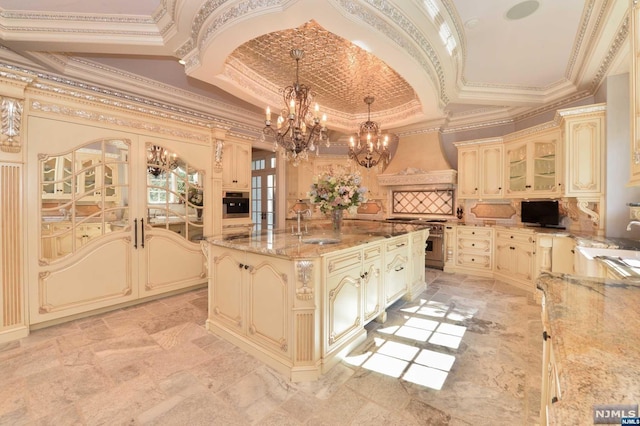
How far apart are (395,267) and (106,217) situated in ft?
11.6

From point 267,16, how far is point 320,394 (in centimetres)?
283

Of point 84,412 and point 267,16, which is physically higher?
point 267,16

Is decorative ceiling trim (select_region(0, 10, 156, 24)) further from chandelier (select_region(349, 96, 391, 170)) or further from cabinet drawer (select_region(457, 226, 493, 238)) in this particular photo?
cabinet drawer (select_region(457, 226, 493, 238))

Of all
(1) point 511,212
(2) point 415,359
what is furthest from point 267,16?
(1) point 511,212

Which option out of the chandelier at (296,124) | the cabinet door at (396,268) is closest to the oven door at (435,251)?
the cabinet door at (396,268)

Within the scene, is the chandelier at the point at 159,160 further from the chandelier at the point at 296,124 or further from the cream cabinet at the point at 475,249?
the cream cabinet at the point at 475,249

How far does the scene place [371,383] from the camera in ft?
6.33

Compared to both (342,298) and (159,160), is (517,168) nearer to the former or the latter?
(342,298)

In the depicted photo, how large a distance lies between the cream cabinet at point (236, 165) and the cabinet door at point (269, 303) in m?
2.61

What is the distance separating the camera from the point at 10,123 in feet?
8.25

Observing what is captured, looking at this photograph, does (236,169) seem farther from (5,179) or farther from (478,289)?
(478,289)

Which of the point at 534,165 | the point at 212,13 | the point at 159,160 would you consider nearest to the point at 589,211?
the point at 534,165

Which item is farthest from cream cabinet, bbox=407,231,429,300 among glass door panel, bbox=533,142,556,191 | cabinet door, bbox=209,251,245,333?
cabinet door, bbox=209,251,245,333

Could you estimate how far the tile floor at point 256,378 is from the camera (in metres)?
1.64
